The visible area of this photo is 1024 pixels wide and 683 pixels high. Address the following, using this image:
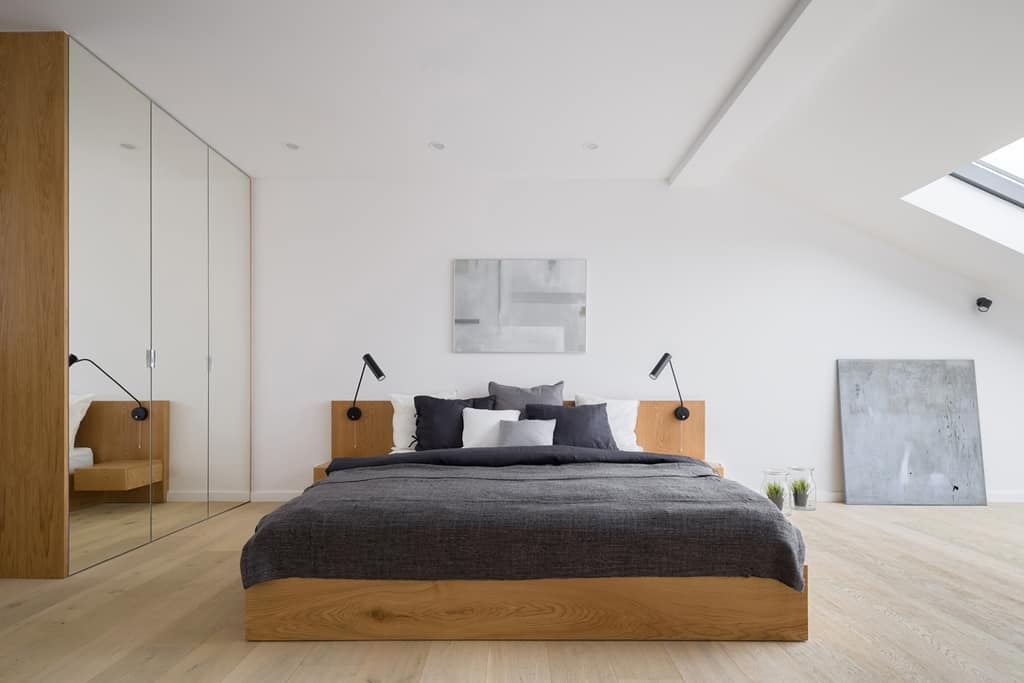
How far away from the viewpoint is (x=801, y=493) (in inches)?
180

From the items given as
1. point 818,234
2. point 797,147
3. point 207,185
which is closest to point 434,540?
point 207,185

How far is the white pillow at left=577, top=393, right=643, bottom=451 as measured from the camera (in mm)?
4453

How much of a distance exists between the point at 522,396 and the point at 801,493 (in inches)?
78.3

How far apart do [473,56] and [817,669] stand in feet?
9.15

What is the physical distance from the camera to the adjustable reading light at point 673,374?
4.78 m

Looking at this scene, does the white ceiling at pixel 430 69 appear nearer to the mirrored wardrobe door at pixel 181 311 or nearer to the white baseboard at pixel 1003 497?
the mirrored wardrobe door at pixel 181 311

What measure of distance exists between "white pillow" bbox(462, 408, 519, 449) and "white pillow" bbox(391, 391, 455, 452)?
1.37 ft

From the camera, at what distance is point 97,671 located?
2.08 meters

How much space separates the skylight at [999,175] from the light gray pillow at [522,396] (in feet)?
9.15

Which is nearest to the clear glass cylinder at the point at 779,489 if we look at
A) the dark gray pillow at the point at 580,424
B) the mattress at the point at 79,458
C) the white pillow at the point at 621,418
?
the white pillow at the point at 621,418

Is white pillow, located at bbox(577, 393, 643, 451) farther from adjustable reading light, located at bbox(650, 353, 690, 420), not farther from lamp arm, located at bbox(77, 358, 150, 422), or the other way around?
lamp arm, located at bbox(77, 358, 150, 422)

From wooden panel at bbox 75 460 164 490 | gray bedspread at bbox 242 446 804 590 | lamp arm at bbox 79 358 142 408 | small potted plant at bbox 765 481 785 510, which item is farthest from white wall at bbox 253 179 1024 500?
gray bedspread at bbox 242 446 804 590

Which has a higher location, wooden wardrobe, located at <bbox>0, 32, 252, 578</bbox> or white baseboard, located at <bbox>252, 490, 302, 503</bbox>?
wooden wardrobe, located at <bbox>0, 32, 252, 578</bbox>

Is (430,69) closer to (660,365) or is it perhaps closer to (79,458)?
(79,458)
